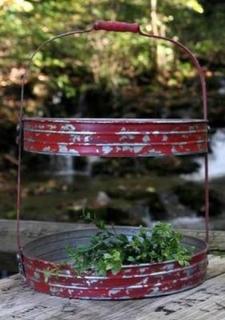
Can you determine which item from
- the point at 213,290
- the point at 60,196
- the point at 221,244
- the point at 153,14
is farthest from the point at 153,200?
the point at 213,290

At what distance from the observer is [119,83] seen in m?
10.4

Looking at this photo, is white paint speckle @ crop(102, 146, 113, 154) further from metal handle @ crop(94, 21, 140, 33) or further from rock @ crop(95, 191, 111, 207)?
rock @ crop(95, 191, 111, 207)

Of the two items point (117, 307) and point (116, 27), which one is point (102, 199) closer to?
point (116, 27)

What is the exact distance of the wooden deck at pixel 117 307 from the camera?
5.61 feet

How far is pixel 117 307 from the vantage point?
1.79m

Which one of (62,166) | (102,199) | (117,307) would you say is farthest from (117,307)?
(62,166)

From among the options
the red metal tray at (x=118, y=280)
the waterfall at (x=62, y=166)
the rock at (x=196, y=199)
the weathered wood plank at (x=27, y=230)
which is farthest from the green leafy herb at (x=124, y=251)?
the waterfall at (x=62, y=166)

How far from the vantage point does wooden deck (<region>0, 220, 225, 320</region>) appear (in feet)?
5.61

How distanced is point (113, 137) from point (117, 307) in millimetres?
479

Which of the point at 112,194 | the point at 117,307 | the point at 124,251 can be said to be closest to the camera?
the point at 117,307

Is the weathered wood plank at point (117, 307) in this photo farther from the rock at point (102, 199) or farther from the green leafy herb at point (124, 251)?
the rock at point (102, 199)

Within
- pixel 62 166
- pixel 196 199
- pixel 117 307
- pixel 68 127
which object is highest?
pixel 62 166

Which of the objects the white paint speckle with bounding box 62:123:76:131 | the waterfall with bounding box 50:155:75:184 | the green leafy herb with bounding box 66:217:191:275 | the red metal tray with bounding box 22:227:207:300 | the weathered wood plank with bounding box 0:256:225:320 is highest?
the waterfall with bounding box 50:155:75:184

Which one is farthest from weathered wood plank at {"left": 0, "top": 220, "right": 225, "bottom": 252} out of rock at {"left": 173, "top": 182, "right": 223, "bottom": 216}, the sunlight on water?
the sunlight on water
